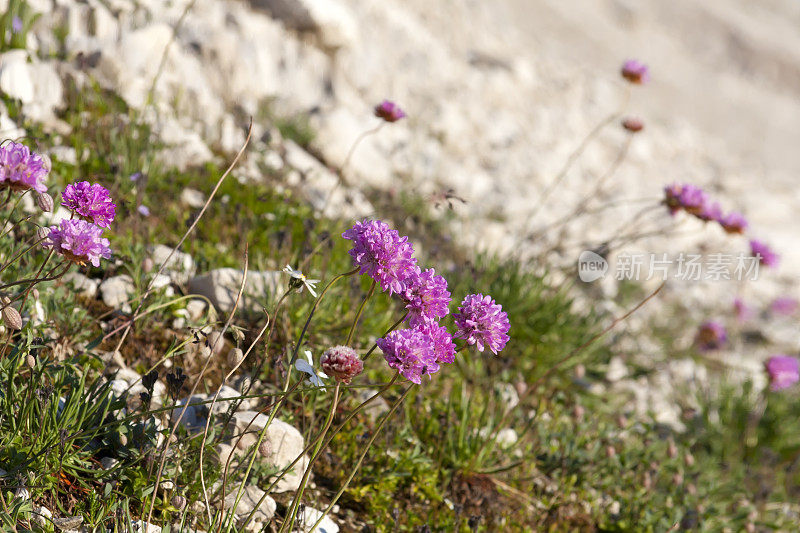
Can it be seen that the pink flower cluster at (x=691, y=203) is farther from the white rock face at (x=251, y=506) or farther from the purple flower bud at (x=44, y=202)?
the purple flower bud at (x=44, y=202)

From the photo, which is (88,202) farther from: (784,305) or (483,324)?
(784,305)

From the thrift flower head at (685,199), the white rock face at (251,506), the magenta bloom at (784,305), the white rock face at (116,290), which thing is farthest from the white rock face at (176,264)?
the magenta bloom at (784,305)

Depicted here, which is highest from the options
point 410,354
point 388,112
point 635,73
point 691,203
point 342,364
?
point 635,73

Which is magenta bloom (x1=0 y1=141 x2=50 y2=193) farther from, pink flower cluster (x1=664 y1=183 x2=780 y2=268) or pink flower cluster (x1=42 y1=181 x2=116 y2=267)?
pink flower cluster (x1=664 y1=183 x2=780 y2=268)

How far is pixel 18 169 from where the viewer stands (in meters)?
1.69

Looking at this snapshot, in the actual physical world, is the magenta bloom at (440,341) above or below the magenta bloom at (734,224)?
below

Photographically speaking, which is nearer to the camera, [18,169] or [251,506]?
[18,169]

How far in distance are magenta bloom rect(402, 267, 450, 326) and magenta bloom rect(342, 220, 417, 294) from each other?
3 centimetres

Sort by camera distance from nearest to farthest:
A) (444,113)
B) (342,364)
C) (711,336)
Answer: (342,364)
(711,336)
(444,113)

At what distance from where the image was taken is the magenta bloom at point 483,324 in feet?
6.07

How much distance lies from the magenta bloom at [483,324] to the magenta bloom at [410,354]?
0.21 m

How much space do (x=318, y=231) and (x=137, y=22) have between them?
3.08 meters

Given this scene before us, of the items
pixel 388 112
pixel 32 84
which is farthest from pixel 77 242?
pixel 32 84

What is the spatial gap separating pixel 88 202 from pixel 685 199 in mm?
3093
